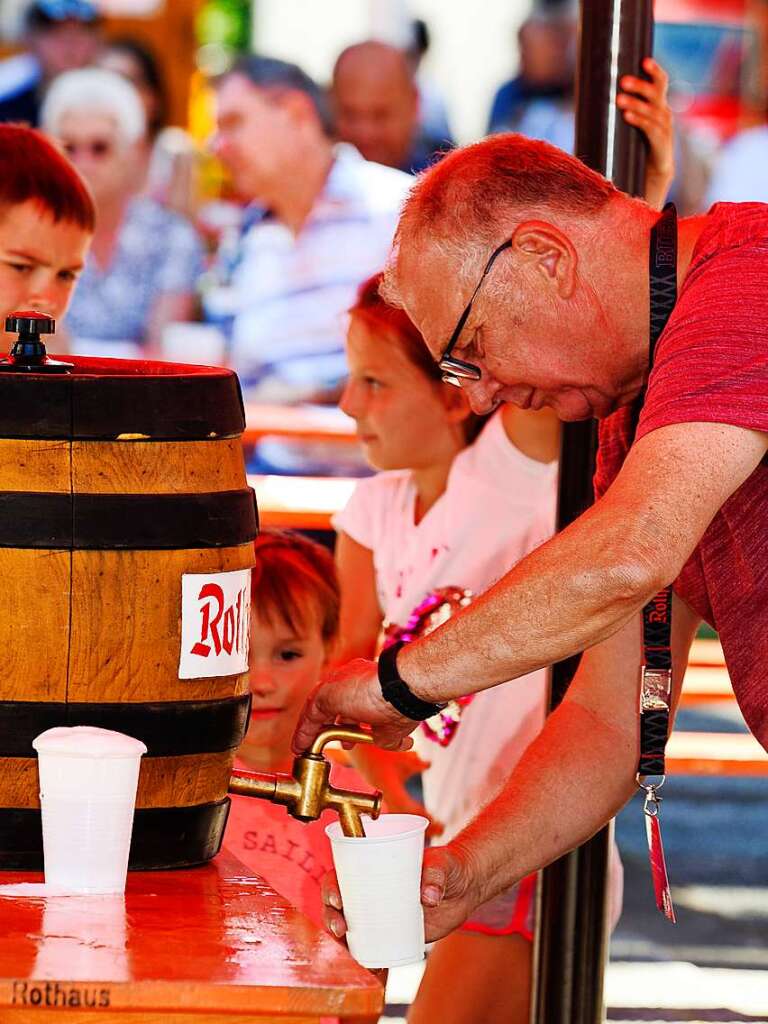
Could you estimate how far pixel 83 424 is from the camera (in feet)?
4.76

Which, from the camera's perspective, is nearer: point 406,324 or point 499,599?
point 499,599

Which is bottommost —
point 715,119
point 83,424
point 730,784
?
point 730,784

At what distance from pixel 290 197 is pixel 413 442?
100 inches

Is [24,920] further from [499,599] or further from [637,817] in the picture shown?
[637,817]

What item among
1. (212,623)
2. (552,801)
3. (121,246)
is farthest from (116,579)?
(121,246)

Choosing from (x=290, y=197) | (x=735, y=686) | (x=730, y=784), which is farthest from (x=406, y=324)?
(x=730, y=784)

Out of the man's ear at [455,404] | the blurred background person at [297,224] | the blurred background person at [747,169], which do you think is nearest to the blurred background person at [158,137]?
the blurred background person at [297,224]

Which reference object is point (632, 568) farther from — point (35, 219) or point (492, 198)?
point (35, 219)

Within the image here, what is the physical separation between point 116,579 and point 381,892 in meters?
0.38

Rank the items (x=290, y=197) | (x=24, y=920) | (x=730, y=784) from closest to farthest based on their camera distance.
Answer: (x=24, y=920) < (x=290, y=197) < (x=730, y=784)

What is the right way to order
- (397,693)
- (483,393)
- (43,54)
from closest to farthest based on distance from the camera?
1. (397,693)
2. (483,393)
3. (43,54)

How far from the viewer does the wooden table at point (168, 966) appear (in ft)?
4.00

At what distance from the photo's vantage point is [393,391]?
2.98 metres

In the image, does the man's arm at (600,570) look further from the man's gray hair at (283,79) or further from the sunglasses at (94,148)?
the sunglasses at (94,148)
